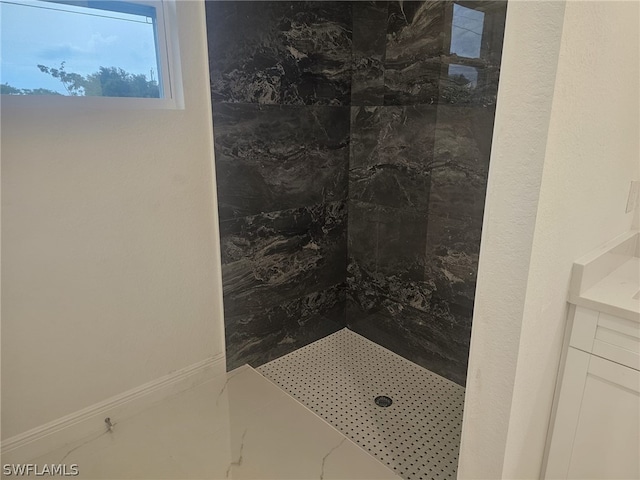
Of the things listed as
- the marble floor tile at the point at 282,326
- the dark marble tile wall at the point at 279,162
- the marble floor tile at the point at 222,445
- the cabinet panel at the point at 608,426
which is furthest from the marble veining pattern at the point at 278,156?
the cabinet panel at the point at 608,426

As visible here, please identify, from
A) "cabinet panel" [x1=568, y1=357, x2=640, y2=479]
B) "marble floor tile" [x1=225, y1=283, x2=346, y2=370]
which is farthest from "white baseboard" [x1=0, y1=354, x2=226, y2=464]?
"cabinet panel" [x1=568, y1=357, x2=640, y2=479]

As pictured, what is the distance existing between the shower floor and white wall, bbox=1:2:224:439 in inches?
27.7

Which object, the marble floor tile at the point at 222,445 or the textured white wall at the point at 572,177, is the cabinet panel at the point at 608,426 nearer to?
the textured white wall at the point at 572,177

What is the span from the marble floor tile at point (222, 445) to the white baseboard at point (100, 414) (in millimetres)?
34

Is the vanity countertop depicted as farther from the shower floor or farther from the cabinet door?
the shower floor

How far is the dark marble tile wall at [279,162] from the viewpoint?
2008 millimetres

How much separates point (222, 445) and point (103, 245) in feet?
3.33

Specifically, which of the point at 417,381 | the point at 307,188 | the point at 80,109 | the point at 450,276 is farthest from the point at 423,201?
the point at 80,109

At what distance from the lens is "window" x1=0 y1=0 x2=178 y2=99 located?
1.48 meters

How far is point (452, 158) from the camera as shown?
205 centimetres

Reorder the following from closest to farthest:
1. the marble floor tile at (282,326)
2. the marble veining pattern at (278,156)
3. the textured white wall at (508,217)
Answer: the textured white wall at (508,217) < the marble veining pattern at (278,156) < the marble floor tile at (282,326)

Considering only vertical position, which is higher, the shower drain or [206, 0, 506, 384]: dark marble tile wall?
[206, 0, 506, 384]: dark marble tile wall

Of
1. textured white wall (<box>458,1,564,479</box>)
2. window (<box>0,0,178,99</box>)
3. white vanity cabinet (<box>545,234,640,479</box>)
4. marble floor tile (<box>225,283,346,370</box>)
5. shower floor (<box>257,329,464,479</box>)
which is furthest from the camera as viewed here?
marble floor tile (<box>225,283,346,370</box>)

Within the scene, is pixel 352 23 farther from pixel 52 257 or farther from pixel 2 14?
pixel 52 257
